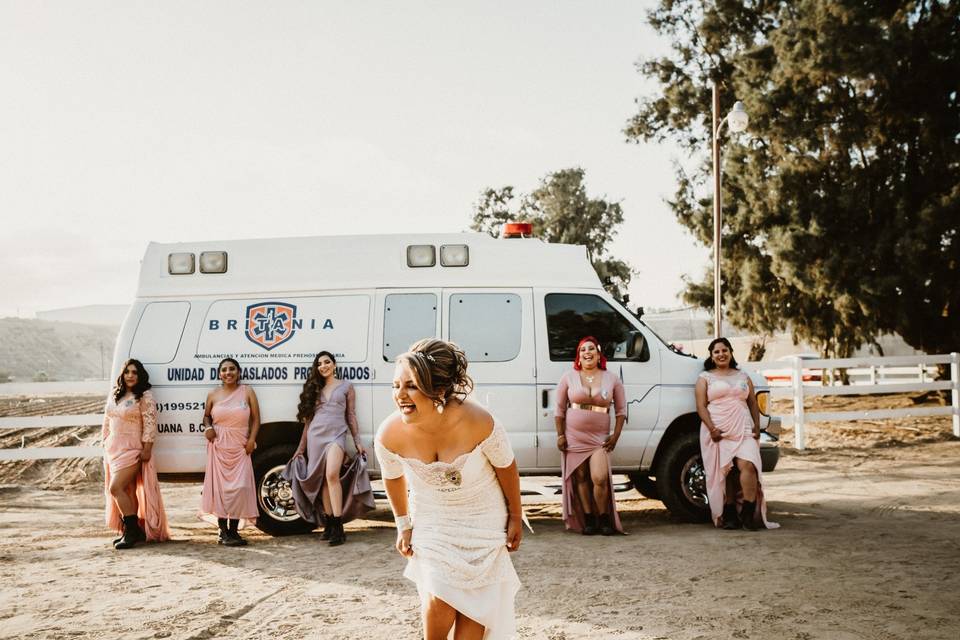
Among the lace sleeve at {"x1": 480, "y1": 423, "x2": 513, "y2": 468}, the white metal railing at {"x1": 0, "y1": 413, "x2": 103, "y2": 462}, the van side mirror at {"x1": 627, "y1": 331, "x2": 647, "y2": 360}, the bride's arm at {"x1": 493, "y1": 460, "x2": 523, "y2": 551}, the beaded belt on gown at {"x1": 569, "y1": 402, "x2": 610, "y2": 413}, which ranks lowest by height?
the white metal railing at {"x1": 0, "y1": 413, "x2": 103, "y2": 462}

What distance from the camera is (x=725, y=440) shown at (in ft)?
26.0

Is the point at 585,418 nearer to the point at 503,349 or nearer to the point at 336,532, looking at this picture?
the point at 503,349

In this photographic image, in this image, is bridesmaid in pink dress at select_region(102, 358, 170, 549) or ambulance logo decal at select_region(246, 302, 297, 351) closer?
bridesmaid in pink dress at select_region(102, 358, 170, 549)

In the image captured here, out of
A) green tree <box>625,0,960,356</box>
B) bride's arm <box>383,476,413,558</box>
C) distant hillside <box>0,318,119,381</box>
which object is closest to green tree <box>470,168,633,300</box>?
green tree <box>625,0,960,356</box>

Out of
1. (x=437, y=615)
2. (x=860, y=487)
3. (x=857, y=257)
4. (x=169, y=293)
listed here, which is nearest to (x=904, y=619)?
(x=437, y=615)

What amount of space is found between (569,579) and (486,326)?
2663 mm

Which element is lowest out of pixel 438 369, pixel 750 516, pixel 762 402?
pixel 750 516

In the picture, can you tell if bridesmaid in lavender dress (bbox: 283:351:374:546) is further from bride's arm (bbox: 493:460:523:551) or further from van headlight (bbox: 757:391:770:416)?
bride's arm (bbox: 493:460:523:551)

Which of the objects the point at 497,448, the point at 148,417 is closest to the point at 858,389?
the point at 148,417

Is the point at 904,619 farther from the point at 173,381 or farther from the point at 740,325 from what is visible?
the point at 740,325

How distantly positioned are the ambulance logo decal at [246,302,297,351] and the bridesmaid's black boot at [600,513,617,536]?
337cm

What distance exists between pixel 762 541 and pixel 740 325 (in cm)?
1403

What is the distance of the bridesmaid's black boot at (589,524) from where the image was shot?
793 cm

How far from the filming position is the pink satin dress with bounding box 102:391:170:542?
7.70m
